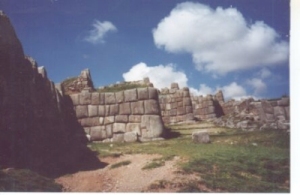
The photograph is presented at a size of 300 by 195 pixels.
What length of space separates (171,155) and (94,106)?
437 centimetres

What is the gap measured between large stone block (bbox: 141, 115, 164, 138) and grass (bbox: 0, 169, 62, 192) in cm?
505

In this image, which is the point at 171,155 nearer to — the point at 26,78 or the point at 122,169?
the point at 122,169

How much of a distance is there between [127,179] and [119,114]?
488cm

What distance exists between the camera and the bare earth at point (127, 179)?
554cm

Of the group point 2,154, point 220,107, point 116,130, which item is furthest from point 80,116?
point 220,107

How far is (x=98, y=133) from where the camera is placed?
34.7 feet

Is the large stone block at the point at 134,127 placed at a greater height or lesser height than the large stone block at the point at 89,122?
lesser

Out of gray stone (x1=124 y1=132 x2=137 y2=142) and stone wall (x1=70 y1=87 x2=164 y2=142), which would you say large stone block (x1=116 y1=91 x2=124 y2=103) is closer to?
stone wall (x1=70 y1=87 x2=164 y2=142)

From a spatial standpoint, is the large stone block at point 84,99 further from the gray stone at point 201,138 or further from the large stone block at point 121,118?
the gray stone at point 201,138

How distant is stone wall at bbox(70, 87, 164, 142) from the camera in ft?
34.3

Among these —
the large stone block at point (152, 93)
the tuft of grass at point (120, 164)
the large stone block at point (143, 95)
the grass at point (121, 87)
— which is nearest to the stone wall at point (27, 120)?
the tuft of grass at point (120, 164)

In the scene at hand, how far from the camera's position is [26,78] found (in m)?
7.14

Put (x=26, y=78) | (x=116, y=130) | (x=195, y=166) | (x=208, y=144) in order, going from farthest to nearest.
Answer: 1. (x=116, y=130)
2. (x=208, y=144)
3. (x=26, y=78)
4. (x=195, y=166)

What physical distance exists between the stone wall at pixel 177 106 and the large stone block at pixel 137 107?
568 centimetres
